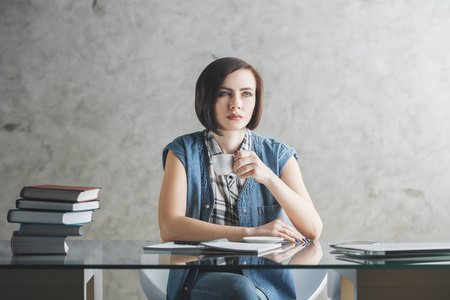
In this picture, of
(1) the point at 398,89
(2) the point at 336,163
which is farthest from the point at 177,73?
(1) the point at 398,89

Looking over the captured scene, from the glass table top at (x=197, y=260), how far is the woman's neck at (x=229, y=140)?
0.69 m

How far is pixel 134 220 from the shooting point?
302 cm

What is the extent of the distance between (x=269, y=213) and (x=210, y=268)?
2.62ft

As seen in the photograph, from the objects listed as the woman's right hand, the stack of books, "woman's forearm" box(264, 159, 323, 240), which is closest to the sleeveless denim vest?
"woman's forearm" box(264, 159, 323, 240)

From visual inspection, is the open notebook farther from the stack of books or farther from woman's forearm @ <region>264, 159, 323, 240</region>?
woman's forearm @ <region>264, 159, 323, 240</region>

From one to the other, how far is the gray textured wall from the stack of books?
174 cm

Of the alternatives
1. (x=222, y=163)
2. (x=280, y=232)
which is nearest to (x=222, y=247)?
(x=280, y=232)

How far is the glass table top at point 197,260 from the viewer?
0.98 meters

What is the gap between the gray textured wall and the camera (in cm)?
300

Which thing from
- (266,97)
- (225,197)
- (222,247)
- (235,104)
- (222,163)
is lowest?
(222,247)

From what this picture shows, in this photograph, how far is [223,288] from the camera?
4.01ft

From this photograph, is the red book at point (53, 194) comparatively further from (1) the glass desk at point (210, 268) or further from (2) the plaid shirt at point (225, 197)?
(2) the plaid shirt at point (225, 197)

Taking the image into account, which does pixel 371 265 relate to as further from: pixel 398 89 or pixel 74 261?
pixel 398 89

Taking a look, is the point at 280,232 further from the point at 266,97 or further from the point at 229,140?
the point at 266,97
